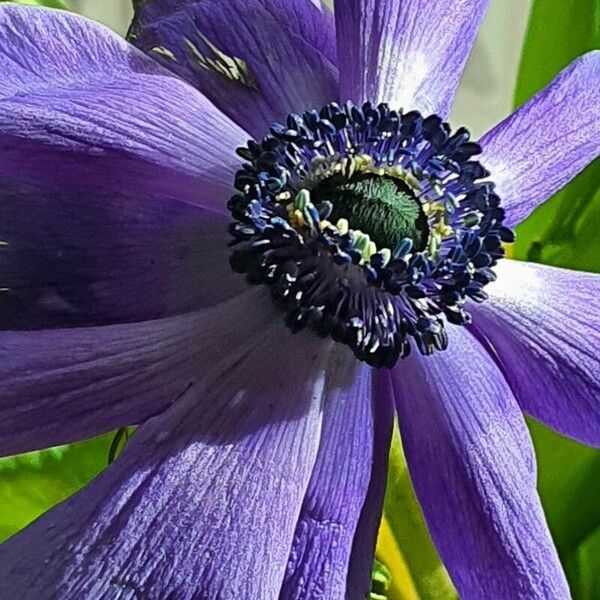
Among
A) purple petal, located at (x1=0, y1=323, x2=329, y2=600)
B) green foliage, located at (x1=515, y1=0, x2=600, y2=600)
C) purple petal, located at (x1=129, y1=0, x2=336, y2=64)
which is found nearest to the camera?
purple petal, located at (x1=0, y1=323, x2=329, y2=600)

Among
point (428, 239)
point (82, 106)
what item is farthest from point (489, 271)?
point (82, 106)

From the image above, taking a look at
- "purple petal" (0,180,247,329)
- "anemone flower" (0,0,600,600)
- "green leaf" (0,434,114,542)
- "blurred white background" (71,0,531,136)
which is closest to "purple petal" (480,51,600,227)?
"anemone flower" (0,0,600,600)

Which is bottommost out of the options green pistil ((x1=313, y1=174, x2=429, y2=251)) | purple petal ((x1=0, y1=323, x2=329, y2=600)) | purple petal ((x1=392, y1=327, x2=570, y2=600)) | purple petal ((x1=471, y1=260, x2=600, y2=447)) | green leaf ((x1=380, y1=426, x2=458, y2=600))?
green leaf ((x1=380, y1=426, x2=458, y2=600))

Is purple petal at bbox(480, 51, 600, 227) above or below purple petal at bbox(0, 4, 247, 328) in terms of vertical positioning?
above

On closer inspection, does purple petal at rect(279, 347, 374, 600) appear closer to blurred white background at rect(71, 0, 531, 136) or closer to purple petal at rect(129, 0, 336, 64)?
purple petal at rect(129, 0, 336, 64)

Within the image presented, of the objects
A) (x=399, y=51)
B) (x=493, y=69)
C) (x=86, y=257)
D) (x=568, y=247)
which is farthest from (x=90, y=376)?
(x=493, y=69)

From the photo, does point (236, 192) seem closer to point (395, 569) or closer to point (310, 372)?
point (310, 372)

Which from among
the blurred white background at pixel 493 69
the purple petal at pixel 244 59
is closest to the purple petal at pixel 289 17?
the purple petal at pixel 244 59

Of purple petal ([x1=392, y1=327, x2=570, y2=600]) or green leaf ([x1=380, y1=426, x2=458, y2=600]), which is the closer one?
purple petal ([x1=392, y1=327, x2=570, y2=600])

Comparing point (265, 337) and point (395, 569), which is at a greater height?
point (265, 337)
